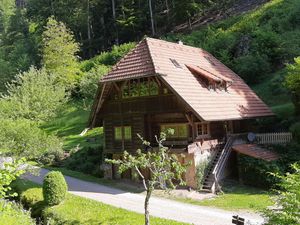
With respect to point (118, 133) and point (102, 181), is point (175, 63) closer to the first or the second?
point (118, 133)

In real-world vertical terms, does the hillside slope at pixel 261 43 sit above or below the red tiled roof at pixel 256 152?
above

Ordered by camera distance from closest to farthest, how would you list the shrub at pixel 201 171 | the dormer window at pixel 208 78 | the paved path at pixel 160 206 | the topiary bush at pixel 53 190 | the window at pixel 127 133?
the paved path at pixel 160 206 → the topiary bush at pixel 53 190 → the shrub at pixel 201 171 → the dormer window at pixel 208 78 → the window at pixel 127 133

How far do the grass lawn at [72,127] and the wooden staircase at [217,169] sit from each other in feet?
43.9

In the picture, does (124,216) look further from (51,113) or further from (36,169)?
(51,113)

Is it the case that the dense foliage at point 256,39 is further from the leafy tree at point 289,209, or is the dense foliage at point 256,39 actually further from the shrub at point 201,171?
the leafy tree at point 289,209

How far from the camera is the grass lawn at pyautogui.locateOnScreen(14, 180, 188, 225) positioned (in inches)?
687

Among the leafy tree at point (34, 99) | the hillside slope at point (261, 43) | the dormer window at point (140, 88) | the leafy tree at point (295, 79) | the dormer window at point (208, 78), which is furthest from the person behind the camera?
the hillside slope at point (261, 43)

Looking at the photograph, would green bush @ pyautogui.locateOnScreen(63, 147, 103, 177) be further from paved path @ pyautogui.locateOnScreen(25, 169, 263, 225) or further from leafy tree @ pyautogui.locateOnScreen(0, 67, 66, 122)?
leafy tree @ pyautogui.locateOnScreen(0, 67, 66, 122)

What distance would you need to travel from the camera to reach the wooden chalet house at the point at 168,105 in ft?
78.6

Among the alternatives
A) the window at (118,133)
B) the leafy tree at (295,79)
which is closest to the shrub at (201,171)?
the window at (118,133)

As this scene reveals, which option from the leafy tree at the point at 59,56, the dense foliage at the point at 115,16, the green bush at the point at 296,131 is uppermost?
the dense foliage at the point at 115,16

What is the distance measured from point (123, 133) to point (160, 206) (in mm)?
7493

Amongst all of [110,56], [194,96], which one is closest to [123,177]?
[194,96]

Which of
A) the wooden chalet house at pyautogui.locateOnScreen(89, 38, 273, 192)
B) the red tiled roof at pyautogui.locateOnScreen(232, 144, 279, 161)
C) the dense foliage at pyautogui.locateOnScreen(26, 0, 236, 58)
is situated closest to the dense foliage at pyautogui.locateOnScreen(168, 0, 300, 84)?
the dense foliage at pyautogui.locateOnScreen(26, 0, 236, 58)
